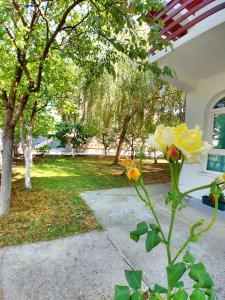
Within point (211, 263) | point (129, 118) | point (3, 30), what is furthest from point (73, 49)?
point (129, 118)

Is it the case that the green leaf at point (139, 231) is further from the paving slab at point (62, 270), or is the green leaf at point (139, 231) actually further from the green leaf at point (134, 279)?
the paving slab at point (62, 270)

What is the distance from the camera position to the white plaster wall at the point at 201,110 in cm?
518

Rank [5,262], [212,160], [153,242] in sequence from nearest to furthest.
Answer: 1. [153,242]
2. [5,262]
3. [212,160]

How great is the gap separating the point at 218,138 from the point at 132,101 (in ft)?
11.4

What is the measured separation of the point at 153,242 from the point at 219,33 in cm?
376

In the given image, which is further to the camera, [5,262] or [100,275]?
[5,262]

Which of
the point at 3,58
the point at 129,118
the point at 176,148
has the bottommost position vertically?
the point at 176,148

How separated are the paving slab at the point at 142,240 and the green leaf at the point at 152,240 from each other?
6.37 feet

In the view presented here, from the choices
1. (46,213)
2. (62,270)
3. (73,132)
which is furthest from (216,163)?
(73,132)

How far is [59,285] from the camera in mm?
2479

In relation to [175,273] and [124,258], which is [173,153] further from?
[124,258]

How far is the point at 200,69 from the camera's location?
5.02m

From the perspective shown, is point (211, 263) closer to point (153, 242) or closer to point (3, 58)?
point (153, 242)

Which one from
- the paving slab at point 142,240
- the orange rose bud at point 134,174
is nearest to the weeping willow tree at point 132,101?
the paving slab at point 142,240
